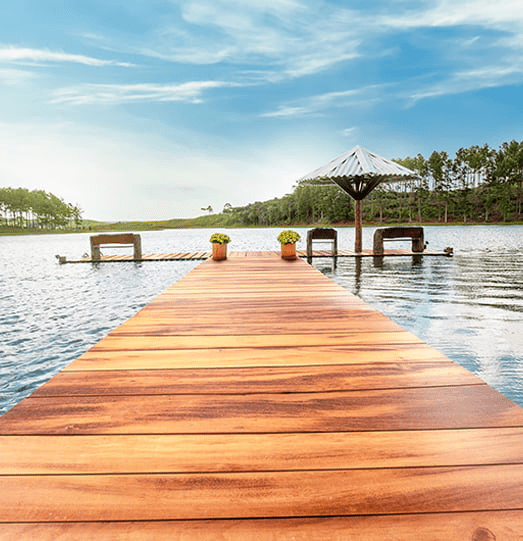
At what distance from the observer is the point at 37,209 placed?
76.9 m

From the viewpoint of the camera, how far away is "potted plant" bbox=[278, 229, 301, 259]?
9.22 metres

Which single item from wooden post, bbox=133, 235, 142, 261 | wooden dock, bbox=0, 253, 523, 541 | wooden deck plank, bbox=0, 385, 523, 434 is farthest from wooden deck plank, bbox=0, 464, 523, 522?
wooden post, bbox=133, 235, 142, 261

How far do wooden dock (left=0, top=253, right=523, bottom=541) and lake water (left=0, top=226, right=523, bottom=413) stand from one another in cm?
160

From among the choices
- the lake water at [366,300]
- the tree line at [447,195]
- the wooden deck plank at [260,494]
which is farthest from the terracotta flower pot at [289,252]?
the tree line at [447,195]

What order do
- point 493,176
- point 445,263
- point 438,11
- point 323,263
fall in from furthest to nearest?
1. point 493,176
2. point 438,11
3. point 323,263
4. point 445,263

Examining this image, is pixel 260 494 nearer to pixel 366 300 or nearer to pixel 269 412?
pixel 269 412

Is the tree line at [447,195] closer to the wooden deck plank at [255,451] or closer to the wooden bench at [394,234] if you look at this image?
the wooden bench at [394,234]

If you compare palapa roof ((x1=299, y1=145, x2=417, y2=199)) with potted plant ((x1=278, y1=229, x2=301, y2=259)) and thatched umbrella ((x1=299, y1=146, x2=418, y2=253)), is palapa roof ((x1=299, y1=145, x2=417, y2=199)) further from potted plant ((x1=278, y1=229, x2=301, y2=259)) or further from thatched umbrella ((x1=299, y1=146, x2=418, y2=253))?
potted plant ((x1=278, y1=229, x2=301, y2=259))

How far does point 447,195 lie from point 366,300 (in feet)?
195

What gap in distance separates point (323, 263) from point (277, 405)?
34.3 feet

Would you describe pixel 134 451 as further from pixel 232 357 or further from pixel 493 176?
pixel 493 176

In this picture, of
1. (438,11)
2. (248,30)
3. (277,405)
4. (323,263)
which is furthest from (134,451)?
(248,30)

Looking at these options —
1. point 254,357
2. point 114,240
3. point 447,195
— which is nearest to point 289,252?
point 114,240

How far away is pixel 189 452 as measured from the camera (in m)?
1.31
